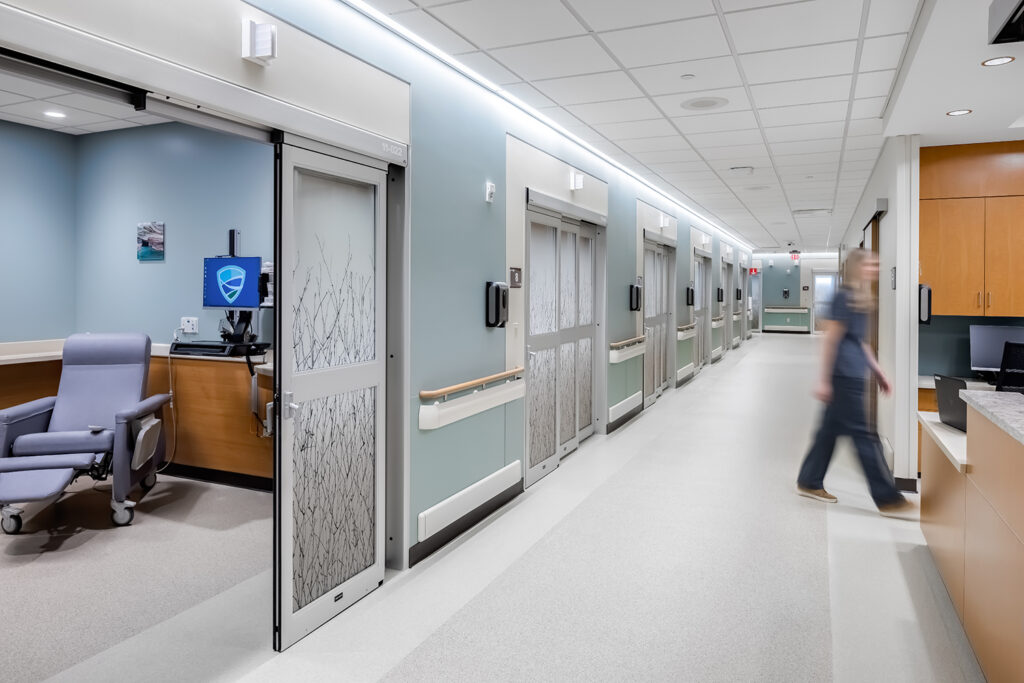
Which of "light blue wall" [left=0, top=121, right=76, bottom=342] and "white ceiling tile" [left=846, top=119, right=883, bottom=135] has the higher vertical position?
"white ceiling tile" [left=846, top=119, right=883, bottom=135]

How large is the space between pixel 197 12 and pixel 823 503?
467cm

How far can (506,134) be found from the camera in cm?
439

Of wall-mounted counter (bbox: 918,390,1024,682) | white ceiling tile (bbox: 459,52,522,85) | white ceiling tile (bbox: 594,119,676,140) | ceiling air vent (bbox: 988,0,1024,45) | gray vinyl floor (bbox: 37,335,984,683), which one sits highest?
white ceiling tile (bbox: 594,119,676,140)

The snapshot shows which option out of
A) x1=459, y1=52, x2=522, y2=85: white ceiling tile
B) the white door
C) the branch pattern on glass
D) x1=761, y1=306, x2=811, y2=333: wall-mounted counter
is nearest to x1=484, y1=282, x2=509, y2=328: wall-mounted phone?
the white door

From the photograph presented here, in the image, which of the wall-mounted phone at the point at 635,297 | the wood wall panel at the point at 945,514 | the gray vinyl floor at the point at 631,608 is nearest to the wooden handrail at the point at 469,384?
the gray vinyl floor at the point at 631,608

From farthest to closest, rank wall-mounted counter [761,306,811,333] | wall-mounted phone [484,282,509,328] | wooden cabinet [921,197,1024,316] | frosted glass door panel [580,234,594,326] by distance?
wall-mounted counter [761,306,811,333] < frosted glass door panel [580,234,594,326] < wooden cabinet [921,197,1024,316] < wall-mounted phone [484,282,509,328]

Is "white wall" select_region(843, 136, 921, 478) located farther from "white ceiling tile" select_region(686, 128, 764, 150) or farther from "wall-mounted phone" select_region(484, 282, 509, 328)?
"wall-mounted phone" select_region(484, 282, 509, 328)

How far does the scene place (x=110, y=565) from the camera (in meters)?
3.46

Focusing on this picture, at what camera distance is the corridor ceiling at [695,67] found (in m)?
3.04

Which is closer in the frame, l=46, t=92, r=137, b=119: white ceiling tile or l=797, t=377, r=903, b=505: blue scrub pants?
l=797, t=377, r=903, b=505: blue scrub pants

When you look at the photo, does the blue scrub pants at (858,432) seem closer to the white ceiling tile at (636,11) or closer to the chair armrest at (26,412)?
the white ceiling tile at (636,11)

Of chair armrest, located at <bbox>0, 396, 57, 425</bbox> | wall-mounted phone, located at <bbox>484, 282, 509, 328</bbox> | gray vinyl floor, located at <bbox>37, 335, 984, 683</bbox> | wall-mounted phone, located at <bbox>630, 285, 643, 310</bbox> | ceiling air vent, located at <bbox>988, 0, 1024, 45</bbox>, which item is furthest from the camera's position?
wall-mounted phone, located at <bbox>630, 285, 643, 310</bbox>

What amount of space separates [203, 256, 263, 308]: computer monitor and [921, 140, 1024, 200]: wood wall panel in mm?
5092

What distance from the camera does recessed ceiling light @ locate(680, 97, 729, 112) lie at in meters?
4.47
